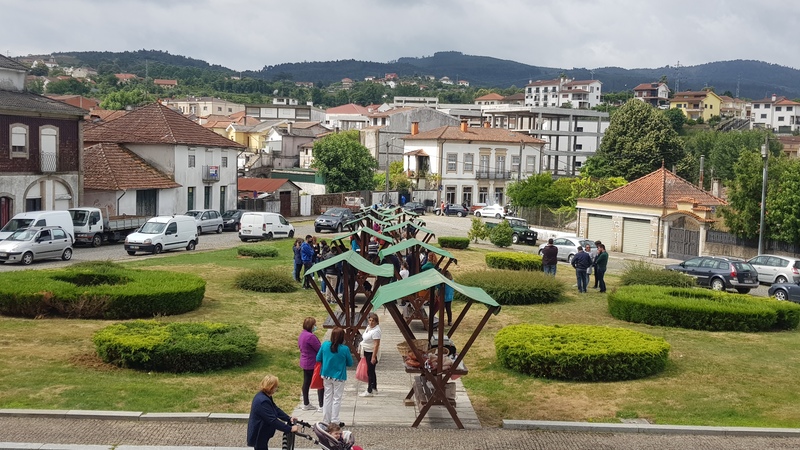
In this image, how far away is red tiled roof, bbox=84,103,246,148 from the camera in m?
48.6

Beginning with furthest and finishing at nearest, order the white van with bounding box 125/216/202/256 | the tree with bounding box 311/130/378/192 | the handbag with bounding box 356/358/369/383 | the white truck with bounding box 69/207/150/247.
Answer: the tree with bounding box 311/130/378/192, the white truck with bounding box 69/207/150/247, the white van with bounding box 125/216/202/256, the handbag with bounding box 356/358/369/383

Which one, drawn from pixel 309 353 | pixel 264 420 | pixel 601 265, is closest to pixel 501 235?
pixel 601 265

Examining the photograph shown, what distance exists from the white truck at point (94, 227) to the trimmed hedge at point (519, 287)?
19.1 meters

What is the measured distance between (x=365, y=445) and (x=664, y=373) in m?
6.95

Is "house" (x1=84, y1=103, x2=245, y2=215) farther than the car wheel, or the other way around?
"house" (x1=84, y1=103, x2=245, y2=215)

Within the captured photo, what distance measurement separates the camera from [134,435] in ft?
36.1

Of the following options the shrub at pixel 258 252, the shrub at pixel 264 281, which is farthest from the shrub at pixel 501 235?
the shrub at pixel 264 281

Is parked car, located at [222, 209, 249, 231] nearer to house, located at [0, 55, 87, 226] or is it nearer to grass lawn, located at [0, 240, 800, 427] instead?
house, located at [0, 55, 87, 226]

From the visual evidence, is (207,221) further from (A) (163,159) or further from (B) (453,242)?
(B) (453,242)

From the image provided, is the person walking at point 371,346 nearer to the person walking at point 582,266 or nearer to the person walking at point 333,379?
the person walking at point 333,379

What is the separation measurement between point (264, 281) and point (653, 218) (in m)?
27.4

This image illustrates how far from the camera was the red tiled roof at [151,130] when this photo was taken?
159ft

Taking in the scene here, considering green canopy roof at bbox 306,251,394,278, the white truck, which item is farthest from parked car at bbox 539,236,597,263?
green canopy roof at bbox 306,251,394,278


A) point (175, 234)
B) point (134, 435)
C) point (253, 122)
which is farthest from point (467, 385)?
point (253, 122)
